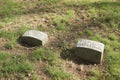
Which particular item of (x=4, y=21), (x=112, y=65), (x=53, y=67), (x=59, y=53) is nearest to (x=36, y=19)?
(x=4, y=21)

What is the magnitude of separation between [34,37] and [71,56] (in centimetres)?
66

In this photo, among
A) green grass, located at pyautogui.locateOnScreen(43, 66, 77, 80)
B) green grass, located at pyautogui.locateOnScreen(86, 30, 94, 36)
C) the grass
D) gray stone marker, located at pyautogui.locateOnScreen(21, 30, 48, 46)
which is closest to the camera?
green grass, located at pyautogui.locateOnScreen(43, 66, 77, 80)

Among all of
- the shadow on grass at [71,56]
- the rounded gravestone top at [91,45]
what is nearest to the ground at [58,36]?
the shadow on grass at [71,56]

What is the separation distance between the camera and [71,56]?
150 inches

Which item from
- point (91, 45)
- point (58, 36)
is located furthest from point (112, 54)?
point (58, 36)

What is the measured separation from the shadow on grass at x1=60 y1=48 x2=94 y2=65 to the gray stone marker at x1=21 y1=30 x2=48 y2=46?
379mm

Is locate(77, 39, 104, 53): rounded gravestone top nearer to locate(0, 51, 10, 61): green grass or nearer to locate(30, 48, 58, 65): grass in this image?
locate(30, 48, 58, 65): grass

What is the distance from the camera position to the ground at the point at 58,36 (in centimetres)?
350

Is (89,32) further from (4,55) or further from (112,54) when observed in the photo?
(4,55)

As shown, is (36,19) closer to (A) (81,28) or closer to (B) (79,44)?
(A) (81,28)

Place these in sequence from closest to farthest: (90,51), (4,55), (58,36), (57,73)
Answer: (57,73) < (90,51) < (4,55) < (58,36)

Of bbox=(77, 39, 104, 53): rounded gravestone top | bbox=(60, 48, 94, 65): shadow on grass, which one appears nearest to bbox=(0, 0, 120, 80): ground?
bbox=(60, 48, 94, 65): shadow on grass

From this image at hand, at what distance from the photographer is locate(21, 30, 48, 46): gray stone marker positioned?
390 centimetres

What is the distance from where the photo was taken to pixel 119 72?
3.54 meters
